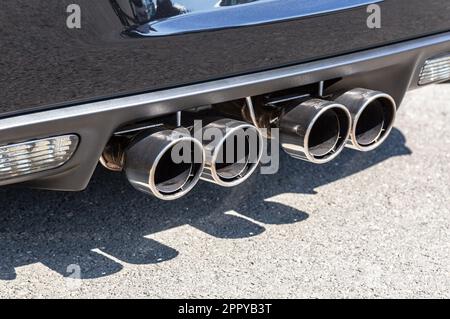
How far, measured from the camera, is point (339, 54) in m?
2.55

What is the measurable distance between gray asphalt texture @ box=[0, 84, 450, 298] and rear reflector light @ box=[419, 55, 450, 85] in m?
0.46

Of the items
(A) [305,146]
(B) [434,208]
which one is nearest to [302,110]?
(A) [305,146]

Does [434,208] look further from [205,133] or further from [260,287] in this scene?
[205,133]

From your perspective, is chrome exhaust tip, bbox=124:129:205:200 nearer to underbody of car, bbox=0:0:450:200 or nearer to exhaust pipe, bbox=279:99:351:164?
underbody of car, bbox=0:0:450:200

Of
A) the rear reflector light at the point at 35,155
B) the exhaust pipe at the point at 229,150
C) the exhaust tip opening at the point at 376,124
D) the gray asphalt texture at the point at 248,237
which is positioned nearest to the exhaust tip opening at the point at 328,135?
the exhaust tip opening at the point at 376,124

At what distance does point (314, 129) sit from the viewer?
105 inches

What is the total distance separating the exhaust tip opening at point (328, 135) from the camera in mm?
2576

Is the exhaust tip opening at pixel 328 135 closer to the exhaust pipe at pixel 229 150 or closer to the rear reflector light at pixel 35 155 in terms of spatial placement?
the exhaust pipe at pixel 229 150

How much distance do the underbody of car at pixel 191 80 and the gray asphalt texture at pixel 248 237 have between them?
0.31m

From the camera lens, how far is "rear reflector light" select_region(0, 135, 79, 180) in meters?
2.03

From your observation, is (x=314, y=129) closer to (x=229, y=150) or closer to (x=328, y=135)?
(x=328, y=135)

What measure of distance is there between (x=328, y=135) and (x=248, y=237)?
0.45m

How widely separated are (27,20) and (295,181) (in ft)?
5.09

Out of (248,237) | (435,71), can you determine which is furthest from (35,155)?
(435,71)
